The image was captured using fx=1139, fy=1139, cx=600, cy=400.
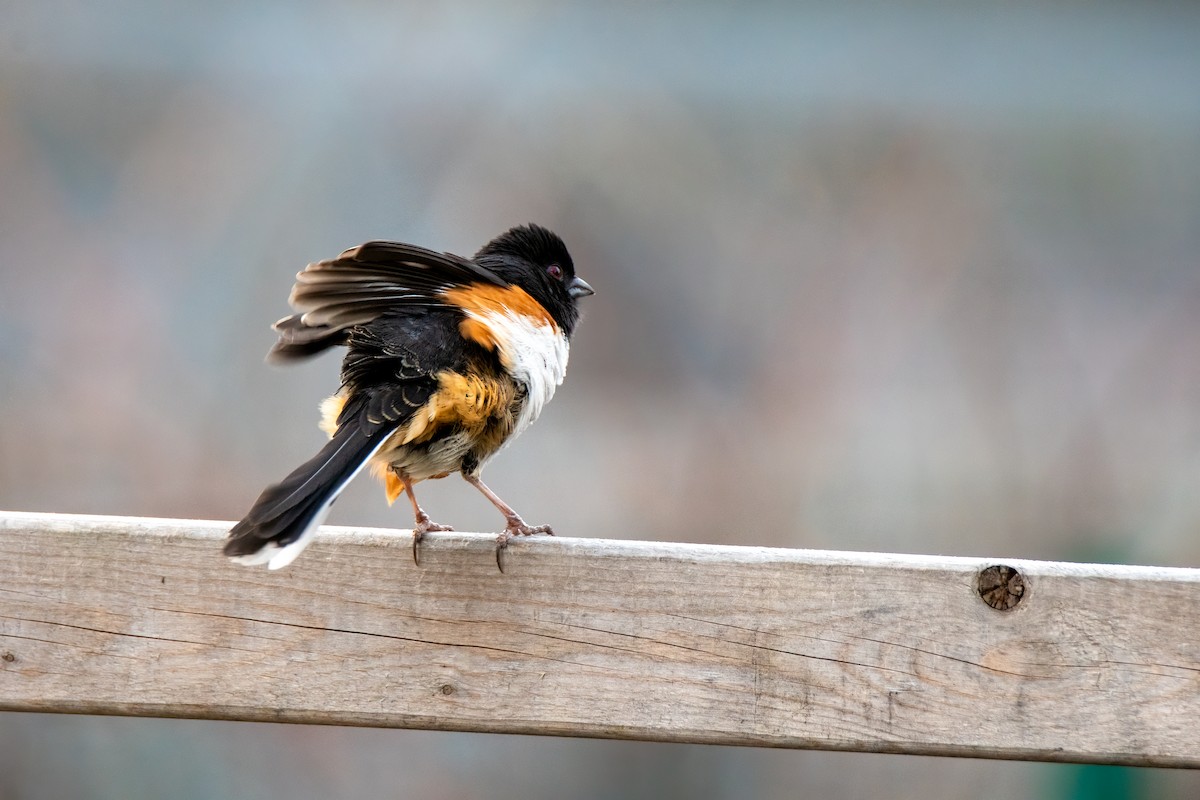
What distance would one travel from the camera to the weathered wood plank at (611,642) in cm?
161

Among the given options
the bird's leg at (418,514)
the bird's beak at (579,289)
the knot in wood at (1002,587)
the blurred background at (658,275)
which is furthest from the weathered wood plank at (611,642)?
the blurred background at (658,275)

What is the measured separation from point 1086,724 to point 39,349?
3.16 m

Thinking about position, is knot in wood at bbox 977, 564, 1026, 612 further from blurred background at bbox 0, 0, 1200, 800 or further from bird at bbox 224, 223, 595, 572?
blurred background at bbox 0, 0, 1200, 800

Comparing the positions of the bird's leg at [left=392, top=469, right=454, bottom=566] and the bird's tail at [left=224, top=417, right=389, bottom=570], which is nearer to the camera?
the bird's tail at [left=224, top=417, right=389, bottom=570]

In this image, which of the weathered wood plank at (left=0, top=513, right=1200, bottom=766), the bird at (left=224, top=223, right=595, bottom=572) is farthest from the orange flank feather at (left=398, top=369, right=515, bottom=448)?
the weathered wood plank at (left=0, top=513, right=1200, bottom=766)

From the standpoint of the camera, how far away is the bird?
7.02 ft

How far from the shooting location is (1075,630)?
1619mm

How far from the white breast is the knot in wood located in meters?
1.08

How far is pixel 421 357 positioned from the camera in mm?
2217

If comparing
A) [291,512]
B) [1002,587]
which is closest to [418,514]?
[291,512]

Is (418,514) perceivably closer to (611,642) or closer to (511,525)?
(511,525)

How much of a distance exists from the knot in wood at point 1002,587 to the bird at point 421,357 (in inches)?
31.4

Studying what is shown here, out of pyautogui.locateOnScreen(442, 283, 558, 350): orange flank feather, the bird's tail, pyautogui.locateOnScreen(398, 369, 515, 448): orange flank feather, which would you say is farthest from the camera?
pyautogui.locateOnScreen(442, 283, 558, 350): orange flank feather

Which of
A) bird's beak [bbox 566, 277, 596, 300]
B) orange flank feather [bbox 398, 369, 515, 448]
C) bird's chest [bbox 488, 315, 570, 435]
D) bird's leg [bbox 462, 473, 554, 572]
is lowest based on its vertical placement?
bird's leg [bbox 462, 473, 554, 572]
